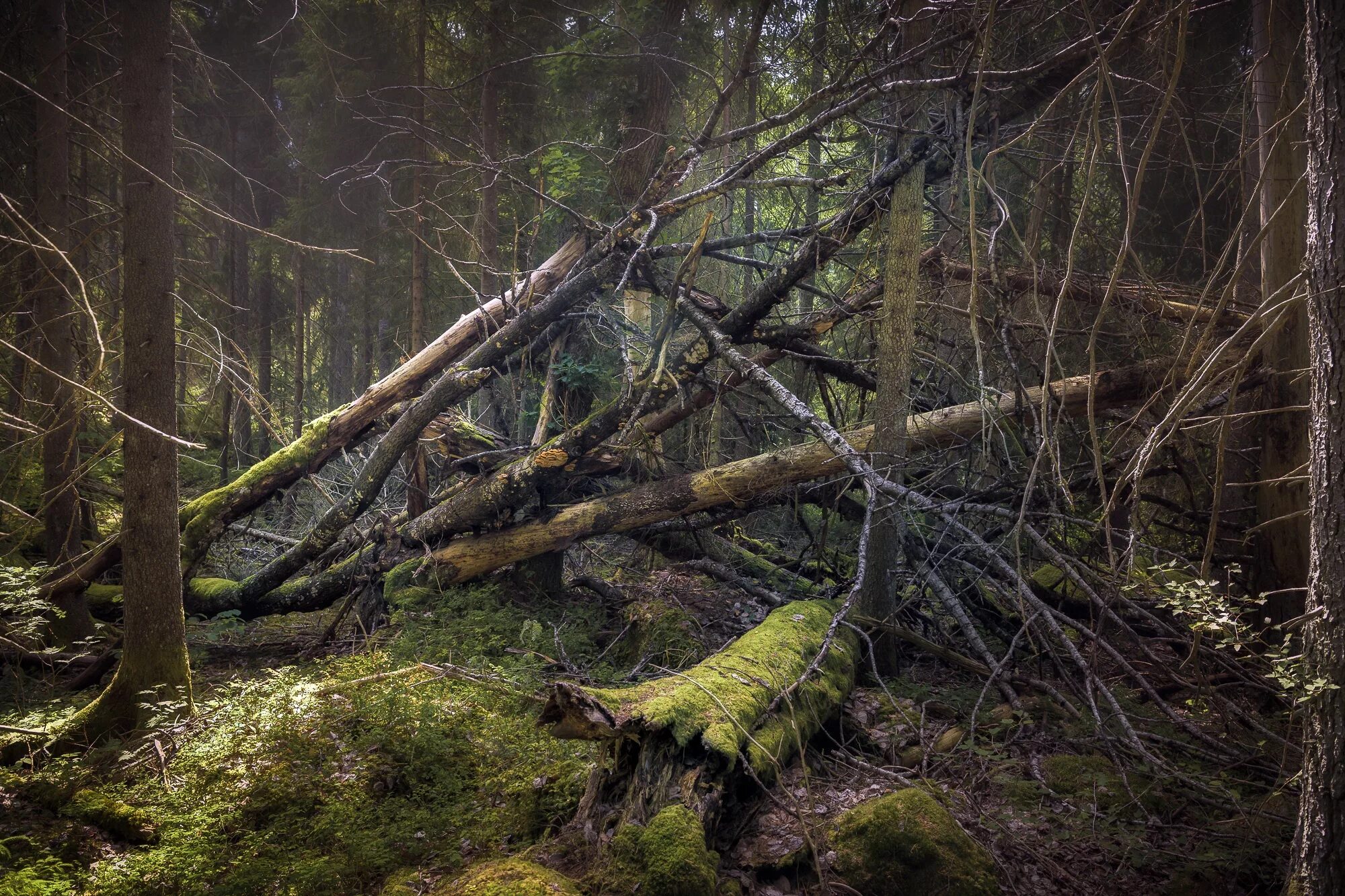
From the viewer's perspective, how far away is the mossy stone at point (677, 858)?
2838 millimetres

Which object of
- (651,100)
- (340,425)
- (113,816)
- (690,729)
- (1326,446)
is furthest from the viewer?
(651,100)

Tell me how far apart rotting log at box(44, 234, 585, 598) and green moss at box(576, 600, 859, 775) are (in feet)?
14.9

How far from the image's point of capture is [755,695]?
415 cm

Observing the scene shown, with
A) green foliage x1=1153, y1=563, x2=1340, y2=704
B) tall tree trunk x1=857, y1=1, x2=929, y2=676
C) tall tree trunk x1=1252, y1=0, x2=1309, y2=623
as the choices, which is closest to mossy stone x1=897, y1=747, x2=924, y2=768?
tall tree trunk x1=857, y1=1, x2=929, y2=676

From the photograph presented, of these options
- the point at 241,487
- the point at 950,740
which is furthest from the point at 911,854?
the point at 241,487

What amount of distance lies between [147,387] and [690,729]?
13.8 ft

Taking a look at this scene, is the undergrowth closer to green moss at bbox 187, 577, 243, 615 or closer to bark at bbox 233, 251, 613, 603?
bark at bbox 233, 251, 613, 603

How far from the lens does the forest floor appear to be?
3.41 metres

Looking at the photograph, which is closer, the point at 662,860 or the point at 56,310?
the point at 662,860

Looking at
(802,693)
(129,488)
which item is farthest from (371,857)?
(129,488)

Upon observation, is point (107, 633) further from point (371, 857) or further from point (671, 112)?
point (671, 112)

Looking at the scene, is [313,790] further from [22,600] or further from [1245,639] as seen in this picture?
[1245,639]

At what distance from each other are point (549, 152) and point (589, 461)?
212 inches

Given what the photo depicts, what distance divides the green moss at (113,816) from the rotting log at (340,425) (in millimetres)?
3616
